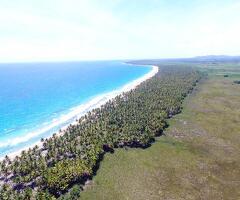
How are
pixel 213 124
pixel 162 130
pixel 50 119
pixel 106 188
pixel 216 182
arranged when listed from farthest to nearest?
pixel 50 119 → pixel 213 124 → pixel 162 130 → pixel 216 182 → pixel 106 188

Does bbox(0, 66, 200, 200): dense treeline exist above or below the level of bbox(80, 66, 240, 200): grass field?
above

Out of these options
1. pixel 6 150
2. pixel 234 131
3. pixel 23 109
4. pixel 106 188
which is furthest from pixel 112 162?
pixel 23 109

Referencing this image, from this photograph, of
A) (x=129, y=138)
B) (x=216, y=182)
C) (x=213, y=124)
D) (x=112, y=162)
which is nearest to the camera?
(x=216, y=182)

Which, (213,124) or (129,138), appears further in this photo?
(213,124)

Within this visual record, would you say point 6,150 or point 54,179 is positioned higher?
point 54,179

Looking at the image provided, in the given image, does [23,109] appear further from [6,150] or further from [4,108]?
[6,150]

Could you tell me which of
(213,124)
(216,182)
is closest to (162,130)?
(213,124)

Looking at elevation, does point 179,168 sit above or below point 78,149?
below
